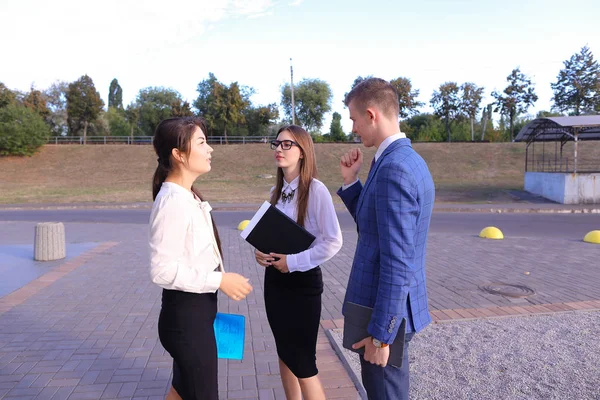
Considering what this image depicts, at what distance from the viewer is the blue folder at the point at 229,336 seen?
7.76 feet

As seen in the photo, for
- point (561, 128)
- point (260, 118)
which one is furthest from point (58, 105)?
point (561, 128)

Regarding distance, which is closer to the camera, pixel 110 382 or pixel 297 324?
pixel 297 324

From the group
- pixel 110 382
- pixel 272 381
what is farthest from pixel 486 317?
pixel 110 382

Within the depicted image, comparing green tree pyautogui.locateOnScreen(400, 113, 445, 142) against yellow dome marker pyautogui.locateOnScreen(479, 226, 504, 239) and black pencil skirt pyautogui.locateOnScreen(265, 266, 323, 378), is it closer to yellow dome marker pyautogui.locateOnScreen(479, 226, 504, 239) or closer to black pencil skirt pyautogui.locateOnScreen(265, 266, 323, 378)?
yellow dome marker pyautogui.locateOnScreen(479, 226, 504, 239)

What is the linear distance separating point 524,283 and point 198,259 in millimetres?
5619

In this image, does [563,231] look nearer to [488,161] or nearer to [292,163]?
[292,163]

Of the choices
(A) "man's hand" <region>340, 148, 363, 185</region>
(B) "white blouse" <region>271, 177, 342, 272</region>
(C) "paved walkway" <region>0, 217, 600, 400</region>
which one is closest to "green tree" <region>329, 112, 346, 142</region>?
(C) "paved walkway" <region>0, 217, 600, 400</region>

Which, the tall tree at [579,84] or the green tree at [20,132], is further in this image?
the tall tree at [579,84]

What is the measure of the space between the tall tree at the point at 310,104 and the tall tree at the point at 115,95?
36.9 metres

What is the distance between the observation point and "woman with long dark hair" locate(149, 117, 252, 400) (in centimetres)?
210

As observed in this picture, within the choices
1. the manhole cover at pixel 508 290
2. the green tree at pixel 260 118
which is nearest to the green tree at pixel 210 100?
the green tree at pixel 260 118

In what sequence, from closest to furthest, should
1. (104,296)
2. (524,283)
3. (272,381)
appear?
1. (272,381)
2. (104,296)
3. (524,283)

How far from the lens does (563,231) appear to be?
11992mm

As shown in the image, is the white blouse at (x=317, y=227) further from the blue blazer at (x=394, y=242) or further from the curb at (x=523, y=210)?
the curb at (x=523, y=210)
